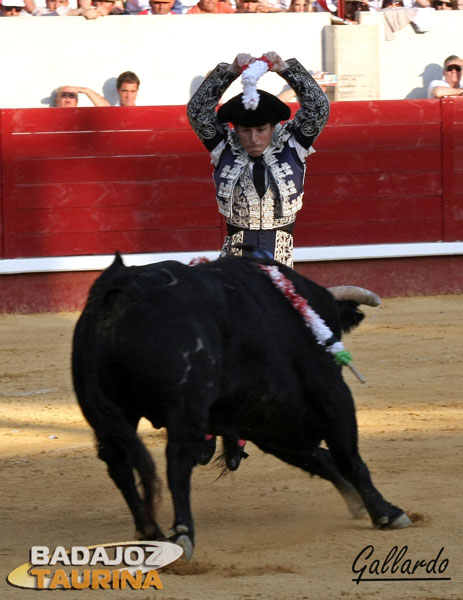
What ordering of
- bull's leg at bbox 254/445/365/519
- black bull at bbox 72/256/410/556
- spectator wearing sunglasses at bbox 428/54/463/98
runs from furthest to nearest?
1. spectator wearing sunglasses at bbox 428/54/463/98
2. bull's leg at bbox 254/445/365/519
3. black bull at bbox 72/256/410/556

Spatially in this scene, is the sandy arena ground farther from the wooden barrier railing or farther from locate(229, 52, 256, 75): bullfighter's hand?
the wooden barrier railing

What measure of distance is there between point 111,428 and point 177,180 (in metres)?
5.15

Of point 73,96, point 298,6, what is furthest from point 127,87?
point 298,6

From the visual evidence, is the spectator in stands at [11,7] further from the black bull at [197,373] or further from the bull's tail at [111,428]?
the bull's tail at [111,428]

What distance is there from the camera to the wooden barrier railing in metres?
7.44

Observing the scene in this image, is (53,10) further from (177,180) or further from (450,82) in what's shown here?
(450,82)

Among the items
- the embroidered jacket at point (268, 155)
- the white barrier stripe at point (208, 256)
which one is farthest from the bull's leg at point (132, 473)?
the white barrier stripe at point (208, 256)

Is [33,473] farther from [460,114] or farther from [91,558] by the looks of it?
[460,114]

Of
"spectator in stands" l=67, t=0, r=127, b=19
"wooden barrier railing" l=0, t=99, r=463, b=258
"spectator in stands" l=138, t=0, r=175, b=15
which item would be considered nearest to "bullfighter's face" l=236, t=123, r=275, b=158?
"wooden barrier railing" l=0, t=99, r=463, b=258

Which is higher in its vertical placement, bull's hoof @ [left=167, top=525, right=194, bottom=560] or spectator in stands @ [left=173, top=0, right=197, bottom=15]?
spectator in stands @ [left=173, top=0, right=197, bottom=15]

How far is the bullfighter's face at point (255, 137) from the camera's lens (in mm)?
3488

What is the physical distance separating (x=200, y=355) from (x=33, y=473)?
1459 millimetres

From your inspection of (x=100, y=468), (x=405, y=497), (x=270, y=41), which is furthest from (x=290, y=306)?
(x=270, y=41)

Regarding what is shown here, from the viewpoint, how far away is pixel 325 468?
3312 mm
